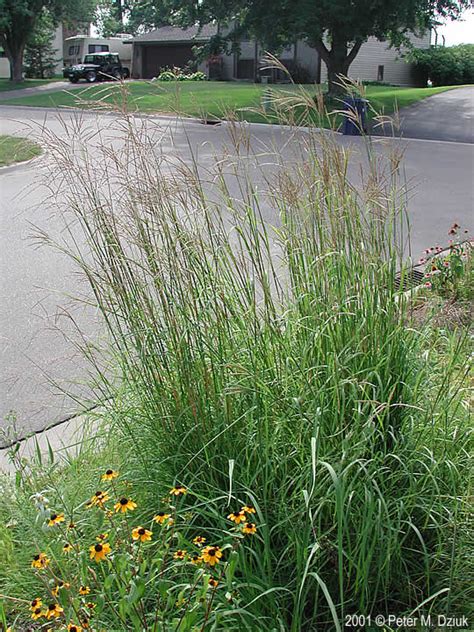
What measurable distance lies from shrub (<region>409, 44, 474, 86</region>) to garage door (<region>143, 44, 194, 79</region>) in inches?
607

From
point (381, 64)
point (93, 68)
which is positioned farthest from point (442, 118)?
point (93, 68)

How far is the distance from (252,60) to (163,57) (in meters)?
11.1

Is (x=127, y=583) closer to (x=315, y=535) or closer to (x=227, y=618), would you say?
(x=227, y=618)

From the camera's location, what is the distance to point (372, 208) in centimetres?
308

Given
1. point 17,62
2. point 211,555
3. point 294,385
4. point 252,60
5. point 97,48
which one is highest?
point 97,48

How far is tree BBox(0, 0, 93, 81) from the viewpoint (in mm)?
41531

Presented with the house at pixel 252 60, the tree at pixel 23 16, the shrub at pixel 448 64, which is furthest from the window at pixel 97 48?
the shrub at pixel 448 64

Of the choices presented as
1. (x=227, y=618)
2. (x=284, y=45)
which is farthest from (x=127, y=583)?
(x=284, y=45)

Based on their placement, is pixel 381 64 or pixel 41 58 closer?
pixel 381 64

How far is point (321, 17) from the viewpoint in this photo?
78.8 feet

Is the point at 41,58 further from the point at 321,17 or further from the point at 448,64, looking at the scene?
the point at 321,17

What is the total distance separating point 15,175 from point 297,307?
11311mm

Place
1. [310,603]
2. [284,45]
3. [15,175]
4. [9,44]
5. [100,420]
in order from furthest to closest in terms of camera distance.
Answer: [9,44] → [284,45] → [15,175] → [100,420] → [310,603]

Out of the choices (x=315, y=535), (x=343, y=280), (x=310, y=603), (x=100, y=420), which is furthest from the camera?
(x=100, y=420)
